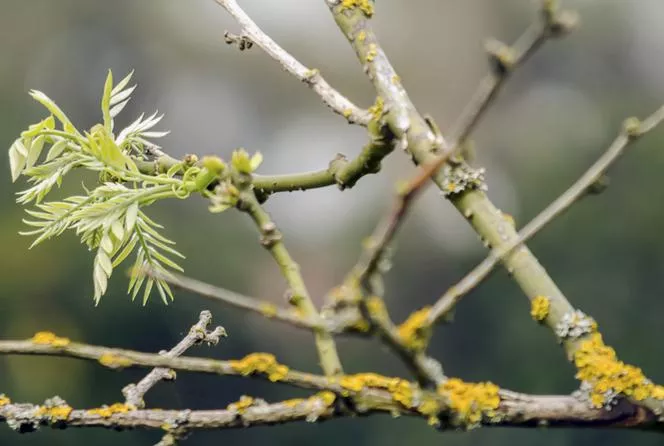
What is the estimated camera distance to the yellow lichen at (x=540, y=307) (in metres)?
1.02

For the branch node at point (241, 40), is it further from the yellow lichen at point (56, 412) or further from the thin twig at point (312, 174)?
the yellow lichen at point (56, 412)

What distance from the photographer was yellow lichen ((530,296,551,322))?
102 cm

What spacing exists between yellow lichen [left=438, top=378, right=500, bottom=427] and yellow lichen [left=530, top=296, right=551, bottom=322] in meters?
0.15

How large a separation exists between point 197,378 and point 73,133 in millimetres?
8522

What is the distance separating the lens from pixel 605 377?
930 mm

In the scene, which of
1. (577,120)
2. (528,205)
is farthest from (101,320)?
(577,120)

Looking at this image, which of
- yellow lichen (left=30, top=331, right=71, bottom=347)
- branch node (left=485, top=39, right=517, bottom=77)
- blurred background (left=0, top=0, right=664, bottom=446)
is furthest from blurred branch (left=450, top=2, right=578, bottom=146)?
blurred background (left=0, top=0, right=664, bottom=446)

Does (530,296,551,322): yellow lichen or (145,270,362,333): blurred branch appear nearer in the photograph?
(145,270,362,333): blurred branch

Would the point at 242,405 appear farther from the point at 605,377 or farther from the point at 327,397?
the point at 605,377

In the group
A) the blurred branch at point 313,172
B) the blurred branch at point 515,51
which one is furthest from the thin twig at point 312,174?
the blurred branch at point 515,51

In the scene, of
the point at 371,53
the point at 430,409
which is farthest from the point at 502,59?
the point at 371,53

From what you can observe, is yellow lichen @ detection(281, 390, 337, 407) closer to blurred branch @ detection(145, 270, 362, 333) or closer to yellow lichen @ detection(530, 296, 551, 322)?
blurred branch @ detection(145, 270, 362, 333)

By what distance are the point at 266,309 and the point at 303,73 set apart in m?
0.54

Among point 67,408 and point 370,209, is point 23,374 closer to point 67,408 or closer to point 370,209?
point 370,209
